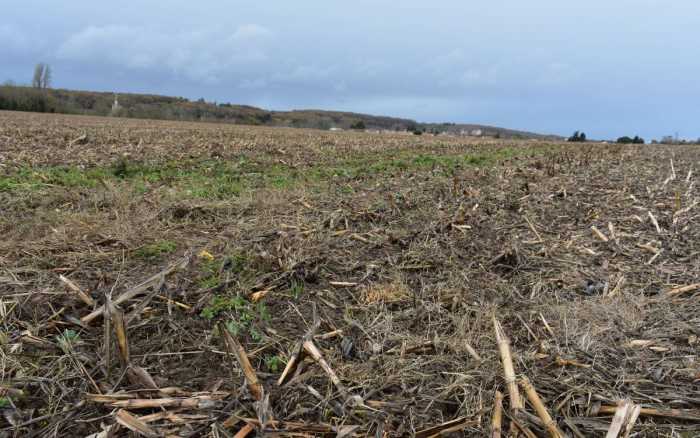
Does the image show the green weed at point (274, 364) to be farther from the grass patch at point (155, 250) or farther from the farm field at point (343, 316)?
the grass patch at point (155, 250)

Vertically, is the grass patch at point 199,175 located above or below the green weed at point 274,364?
above

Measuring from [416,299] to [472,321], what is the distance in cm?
55

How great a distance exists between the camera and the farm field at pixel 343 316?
2525mm

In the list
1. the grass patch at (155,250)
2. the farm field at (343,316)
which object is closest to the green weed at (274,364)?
the farm field at (343,316)

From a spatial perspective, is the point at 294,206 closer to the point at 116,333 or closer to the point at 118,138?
the point at 116,333

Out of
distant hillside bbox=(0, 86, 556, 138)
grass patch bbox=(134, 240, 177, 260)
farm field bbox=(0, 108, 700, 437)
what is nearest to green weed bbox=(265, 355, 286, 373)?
farm field bbox=(0, 108, 700, 437)

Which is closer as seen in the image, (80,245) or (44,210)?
(80,245)

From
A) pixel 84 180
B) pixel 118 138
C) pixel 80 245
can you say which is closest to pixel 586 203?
pixel 80 245

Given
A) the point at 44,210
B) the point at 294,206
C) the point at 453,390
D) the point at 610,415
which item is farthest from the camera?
the point at 294,206

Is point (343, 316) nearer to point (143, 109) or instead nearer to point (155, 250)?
point (155, 250)

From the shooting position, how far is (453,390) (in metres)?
2.75

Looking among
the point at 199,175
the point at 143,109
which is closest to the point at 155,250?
the point at 199,175

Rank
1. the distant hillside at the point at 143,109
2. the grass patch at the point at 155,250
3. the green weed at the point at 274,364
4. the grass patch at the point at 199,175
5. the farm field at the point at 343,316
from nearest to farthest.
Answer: the farm field at the point at 343,316, the green weed at the point at 274,364, the grass patch at the point at 155,250, the grass patch at the point at 199,175, the distant hillside at the point at 143,109

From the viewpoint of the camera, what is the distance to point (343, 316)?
3631mm
